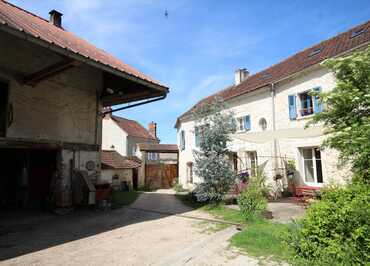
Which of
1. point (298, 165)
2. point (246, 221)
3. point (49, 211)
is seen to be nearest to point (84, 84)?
point (49, 211)

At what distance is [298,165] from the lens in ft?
37.0

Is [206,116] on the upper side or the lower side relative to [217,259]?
upper

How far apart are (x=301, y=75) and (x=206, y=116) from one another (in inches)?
204

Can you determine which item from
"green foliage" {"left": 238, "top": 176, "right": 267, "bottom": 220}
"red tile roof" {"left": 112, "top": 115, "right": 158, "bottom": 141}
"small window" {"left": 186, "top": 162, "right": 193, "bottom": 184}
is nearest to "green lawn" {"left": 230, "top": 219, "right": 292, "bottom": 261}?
"green foliage" {"left": 238, "top": 176, "right": 267, "bottom": 220}

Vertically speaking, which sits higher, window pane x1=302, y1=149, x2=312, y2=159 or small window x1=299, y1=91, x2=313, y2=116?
small window x1=299, y1=91, x2=313, y2=116

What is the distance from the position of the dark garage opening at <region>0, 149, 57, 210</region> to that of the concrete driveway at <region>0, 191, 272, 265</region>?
2.20m

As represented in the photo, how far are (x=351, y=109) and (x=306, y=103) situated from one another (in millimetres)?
5325

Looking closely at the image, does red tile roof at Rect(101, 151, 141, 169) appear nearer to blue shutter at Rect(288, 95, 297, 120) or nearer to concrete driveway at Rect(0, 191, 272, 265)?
concrete driveway at Rect(0, 191, 272, 265)

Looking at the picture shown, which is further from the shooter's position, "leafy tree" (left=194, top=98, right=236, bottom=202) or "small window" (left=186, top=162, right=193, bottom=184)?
"small window" (left=186, top=162, right=193, bottom=184)

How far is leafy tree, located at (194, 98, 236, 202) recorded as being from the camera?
931 cm

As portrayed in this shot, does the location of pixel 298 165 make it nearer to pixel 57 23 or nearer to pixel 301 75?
pixel 301 75

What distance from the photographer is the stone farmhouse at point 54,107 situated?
23.4 ft

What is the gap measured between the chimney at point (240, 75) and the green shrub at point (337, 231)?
602 inches

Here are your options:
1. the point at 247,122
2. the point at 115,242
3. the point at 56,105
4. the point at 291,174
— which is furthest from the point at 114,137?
the point at 115,242
